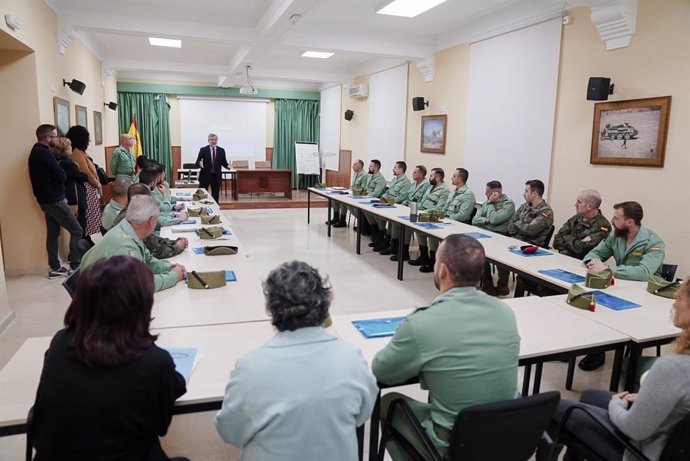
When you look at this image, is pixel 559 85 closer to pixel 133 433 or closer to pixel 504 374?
pixel 504 374

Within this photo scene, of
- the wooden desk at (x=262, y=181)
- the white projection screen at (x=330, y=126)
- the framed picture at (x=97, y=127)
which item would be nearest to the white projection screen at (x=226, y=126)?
the white projection screen at (x=330, y=126)

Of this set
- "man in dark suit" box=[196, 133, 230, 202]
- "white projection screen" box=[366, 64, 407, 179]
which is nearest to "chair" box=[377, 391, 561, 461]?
"white projection screen" box=[366, 64, 407, 179]

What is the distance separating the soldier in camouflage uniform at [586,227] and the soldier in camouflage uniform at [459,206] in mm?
1690

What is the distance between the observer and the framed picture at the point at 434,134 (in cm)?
741

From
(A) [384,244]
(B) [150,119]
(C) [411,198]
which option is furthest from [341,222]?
(B) [150,119]

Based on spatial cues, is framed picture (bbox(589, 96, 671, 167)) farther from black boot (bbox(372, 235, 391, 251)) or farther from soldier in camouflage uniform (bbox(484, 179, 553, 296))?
black boot (bbox(372, 235, 391, 251))

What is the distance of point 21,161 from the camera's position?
4.85 metres

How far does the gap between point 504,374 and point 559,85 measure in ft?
15.2

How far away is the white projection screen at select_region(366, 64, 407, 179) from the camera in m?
8.65

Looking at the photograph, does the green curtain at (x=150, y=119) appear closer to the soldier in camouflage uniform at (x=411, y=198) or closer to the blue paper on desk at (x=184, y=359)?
the soldier in camouflage uniform at (x=411, y=198)

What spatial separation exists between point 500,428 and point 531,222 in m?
3.48

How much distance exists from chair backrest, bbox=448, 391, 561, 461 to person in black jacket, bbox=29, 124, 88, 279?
175 inches

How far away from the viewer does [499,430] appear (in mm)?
1435

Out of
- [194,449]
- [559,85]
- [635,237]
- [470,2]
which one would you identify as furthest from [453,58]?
[194,449]
